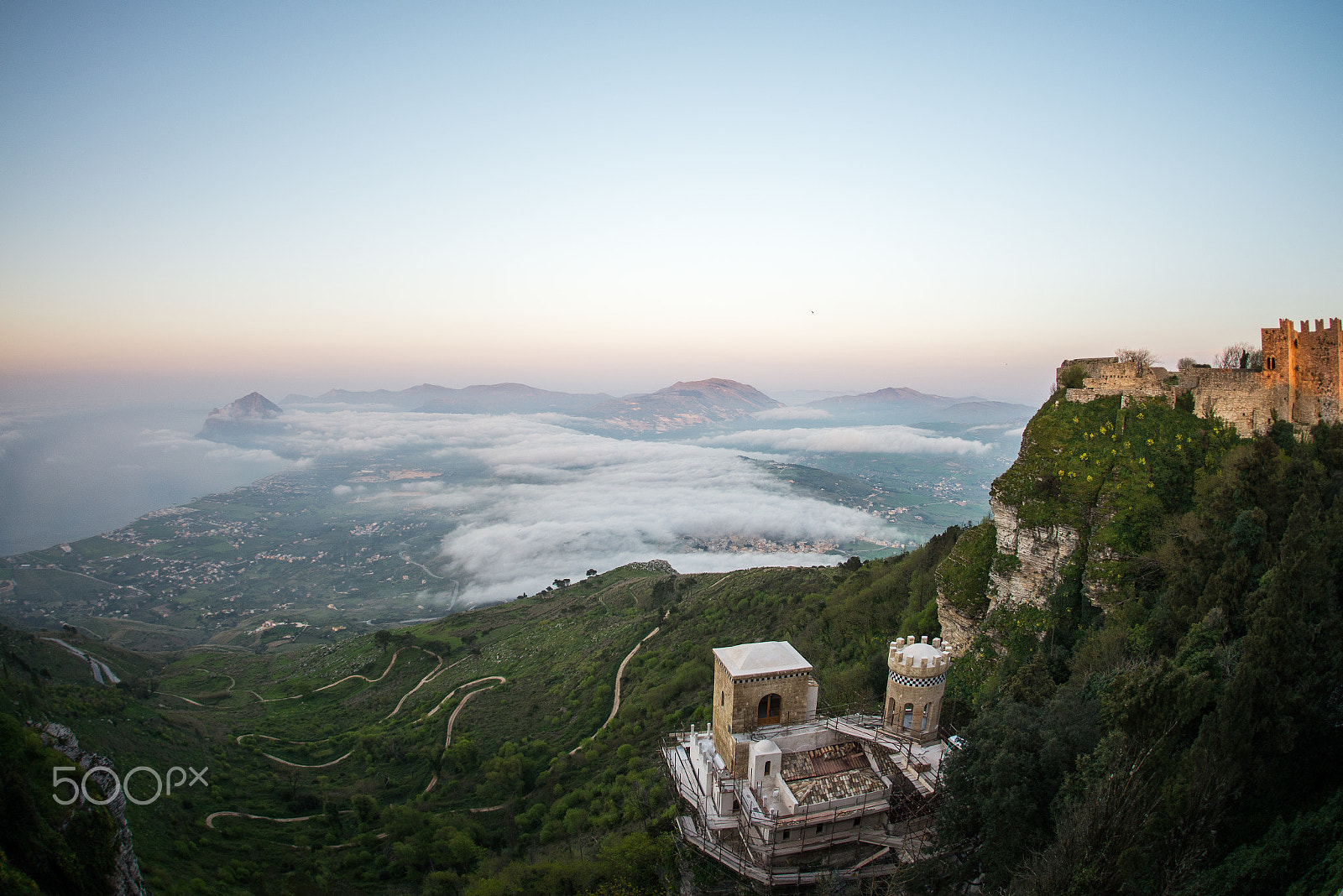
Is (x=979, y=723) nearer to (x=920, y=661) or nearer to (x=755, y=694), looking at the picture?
(x=920, y=661)

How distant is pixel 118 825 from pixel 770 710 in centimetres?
2503

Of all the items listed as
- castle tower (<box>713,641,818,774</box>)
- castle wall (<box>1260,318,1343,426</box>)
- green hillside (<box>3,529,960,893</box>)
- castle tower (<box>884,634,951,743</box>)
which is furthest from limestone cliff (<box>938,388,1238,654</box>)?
castle tower (<box>713,641,818,774</box>)

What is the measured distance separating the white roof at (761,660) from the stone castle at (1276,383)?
2251 centimetres

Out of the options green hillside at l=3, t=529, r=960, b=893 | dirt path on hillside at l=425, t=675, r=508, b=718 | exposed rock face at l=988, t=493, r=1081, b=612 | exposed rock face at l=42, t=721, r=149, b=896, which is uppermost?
exposed rock face at l=988, t=493, r=1081, b=612

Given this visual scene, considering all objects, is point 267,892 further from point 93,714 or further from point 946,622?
point 946,622

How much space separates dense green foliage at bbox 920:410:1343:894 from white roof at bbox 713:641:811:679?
637 cm

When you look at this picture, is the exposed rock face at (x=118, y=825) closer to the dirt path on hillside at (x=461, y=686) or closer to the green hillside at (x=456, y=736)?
the green hillside at (x=456, y=736)

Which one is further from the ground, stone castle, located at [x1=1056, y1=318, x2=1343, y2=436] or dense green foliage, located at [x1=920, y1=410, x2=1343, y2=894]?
stone castle, located at [x1=1056, y1=318, x2=1343, y2=436]

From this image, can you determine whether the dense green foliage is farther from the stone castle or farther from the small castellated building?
the small castellated building

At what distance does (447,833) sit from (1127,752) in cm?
3959

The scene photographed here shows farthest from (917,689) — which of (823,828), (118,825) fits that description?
(118,825)

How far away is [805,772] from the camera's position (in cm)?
2067

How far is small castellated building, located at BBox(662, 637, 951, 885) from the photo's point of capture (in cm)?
1919

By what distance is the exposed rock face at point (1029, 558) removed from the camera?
26859 mm
